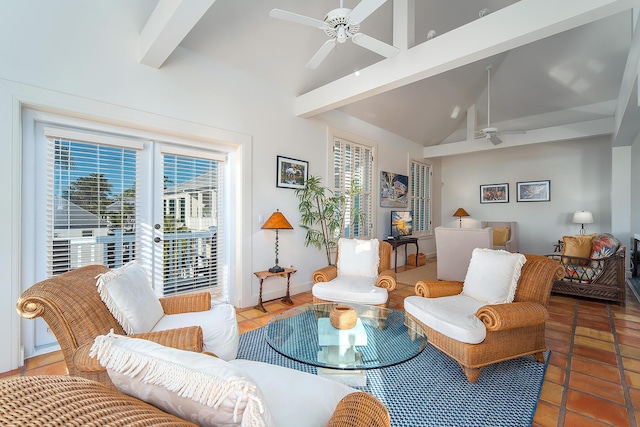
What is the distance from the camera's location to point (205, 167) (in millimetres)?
3490

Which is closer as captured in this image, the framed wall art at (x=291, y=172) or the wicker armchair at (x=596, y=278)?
the wicker armchair at (x=596, y=278)

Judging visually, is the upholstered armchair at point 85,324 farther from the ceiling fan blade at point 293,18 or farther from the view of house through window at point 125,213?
the ceiling fan blade at point 293,18

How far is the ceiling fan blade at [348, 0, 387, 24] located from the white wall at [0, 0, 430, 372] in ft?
6.28

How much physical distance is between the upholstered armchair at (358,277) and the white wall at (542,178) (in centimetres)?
511

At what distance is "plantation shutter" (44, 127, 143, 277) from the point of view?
2512 millimetres

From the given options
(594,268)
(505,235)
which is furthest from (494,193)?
(594,268)

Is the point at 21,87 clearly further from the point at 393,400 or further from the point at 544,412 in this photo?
the point at 544,412

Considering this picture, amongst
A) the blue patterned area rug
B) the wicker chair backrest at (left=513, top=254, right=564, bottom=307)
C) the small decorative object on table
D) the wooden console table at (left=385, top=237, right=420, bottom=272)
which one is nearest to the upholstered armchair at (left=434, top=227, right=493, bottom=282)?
the wooden console table at (left=385, top=237, right=420, bottom=272)

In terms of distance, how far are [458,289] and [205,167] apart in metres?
3.03

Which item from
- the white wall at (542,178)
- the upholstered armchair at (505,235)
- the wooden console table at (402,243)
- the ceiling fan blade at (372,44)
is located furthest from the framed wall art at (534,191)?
the ceiling fan blade at (372,44)

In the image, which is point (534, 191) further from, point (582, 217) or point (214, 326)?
point (214, 326)

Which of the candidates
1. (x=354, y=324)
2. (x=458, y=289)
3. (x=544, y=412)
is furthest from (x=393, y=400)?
(x=458, y=289)

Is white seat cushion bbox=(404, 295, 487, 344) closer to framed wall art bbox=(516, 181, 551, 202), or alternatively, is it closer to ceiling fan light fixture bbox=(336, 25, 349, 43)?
ceiling fan light fixture bbox=(336, 25, 349, 43)

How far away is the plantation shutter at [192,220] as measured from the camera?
3186 mm
